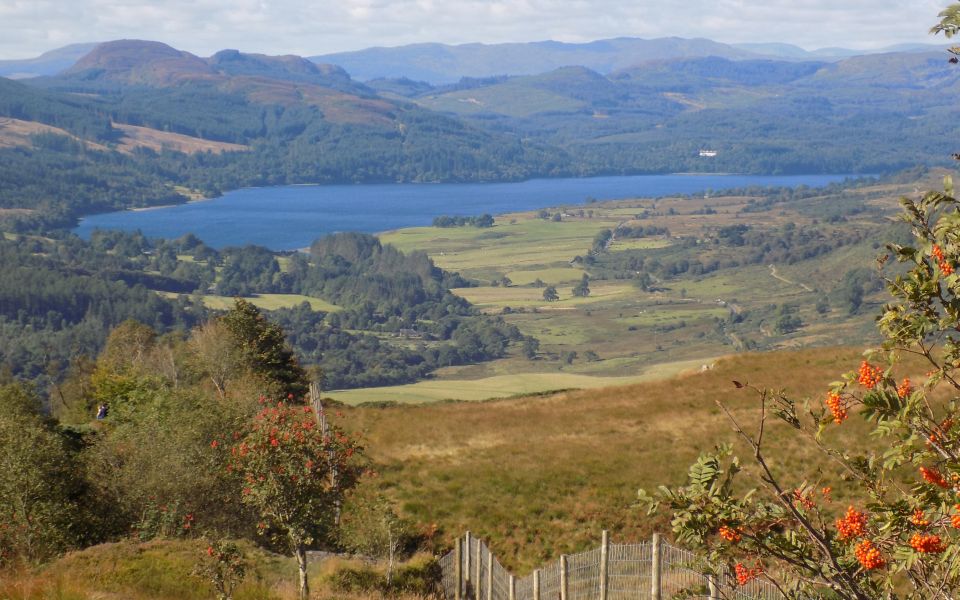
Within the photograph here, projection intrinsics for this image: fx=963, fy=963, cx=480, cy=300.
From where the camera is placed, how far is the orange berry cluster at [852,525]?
7684 millimetres

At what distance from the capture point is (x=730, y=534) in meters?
7.91

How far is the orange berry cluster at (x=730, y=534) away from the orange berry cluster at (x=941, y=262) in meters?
2.64

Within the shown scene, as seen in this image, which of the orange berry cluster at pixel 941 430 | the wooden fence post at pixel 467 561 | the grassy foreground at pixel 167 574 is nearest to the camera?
Answer: the orange berry cluster at pixel 941 430

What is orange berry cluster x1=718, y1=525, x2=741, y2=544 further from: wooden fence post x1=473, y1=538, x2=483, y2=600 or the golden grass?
the golden grass

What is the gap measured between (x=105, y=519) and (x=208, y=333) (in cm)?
2998

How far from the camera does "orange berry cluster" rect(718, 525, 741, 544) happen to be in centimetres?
789

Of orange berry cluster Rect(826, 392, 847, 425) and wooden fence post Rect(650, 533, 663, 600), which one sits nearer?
orange berry cluster Rect(826, 392, 847, 425)

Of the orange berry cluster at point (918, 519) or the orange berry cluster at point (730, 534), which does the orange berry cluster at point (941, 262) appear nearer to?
the orange berry cluster at point (918, 519)

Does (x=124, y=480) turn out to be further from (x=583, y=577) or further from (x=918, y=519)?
(x=918, y=519)

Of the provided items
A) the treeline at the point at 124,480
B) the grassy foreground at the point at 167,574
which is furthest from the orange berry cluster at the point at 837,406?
the treeline at the point at 124,480

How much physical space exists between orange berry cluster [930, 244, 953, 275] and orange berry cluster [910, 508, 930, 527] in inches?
75.3

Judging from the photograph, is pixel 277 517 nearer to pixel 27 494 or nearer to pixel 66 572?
pixel 66 572

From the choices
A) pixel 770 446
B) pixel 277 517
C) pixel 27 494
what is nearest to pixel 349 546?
pixel 277 517

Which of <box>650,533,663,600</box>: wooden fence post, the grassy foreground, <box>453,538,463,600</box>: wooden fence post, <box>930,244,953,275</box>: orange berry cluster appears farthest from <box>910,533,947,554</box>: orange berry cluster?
<box>453,538,463,600</box>: wooden fence post
